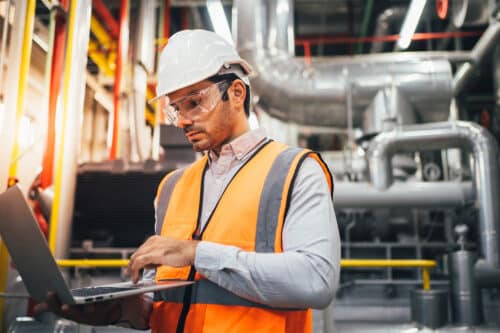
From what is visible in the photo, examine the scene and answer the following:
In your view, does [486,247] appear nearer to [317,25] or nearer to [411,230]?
[411,230]

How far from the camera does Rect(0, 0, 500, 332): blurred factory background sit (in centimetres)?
386

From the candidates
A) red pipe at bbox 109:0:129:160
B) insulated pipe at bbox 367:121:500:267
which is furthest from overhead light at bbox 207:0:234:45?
insulated pipe at bbox 367:121:500:267

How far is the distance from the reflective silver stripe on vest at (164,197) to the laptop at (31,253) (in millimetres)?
482

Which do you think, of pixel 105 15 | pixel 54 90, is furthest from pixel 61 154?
pixel 105 15

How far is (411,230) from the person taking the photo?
18.8ft

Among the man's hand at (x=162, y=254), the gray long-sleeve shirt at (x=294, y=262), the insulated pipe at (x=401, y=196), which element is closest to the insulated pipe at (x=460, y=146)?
the insulated pipe at (x=401, y=196)

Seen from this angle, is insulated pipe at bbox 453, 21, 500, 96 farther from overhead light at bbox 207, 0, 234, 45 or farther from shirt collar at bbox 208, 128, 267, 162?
shirt collar at bbox 208, 128, 267, 162

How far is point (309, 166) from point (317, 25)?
9.51m

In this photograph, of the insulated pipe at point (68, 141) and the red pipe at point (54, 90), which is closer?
the insulated pipe at point (68, 141)

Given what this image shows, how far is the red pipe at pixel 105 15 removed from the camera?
6.60 meters

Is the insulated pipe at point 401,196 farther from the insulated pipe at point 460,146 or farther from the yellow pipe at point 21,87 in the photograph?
the yellow pipe at point 21,87

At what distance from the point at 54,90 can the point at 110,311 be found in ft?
12.5

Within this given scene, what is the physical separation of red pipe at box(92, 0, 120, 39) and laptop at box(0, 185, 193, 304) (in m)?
6.09

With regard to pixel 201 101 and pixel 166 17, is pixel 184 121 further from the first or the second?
pixel 166 17
